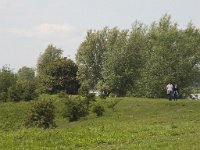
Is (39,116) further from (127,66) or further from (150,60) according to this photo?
(127,66)

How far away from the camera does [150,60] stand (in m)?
70.4

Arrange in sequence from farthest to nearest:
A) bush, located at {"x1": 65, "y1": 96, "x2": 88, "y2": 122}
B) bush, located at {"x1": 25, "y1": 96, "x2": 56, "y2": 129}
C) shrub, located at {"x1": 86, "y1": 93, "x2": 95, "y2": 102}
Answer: shrub, located at {"x1": 86, "y1": 93, "x2": 95, "y2": 102}
bush, located at {"x1": 65, "y1": 96, "x2": 88, "y2": 122}
bush, located at {"x1": 25, "y1": 96, "x2": 56, "y2": 129}

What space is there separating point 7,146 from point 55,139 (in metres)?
2.58

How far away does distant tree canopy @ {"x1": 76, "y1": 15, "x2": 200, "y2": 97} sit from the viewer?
68.8 meters

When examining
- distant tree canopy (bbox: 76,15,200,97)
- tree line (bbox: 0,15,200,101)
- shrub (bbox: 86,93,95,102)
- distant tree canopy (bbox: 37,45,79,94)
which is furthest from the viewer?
distant tree canopy (bbox: 37,45,79,94)

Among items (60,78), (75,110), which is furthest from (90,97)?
(60,78)

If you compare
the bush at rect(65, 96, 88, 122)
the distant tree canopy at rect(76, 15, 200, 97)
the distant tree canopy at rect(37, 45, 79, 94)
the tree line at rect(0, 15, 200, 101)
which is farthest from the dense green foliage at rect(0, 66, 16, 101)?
the distant tree canopy at rect(37, 45, 79, 94)

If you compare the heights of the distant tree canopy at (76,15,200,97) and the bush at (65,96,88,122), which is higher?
the distant tree canopy at (76,15,200,97)

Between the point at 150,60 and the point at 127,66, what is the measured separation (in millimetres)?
7020

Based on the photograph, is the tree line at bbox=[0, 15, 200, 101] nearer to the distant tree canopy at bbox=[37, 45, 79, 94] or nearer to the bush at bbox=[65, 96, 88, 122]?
the distant tree canopy at bbox=[37, 45, 79, 94]

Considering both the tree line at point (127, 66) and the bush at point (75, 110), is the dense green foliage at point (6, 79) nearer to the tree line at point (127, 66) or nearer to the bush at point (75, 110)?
the tree line at point (127, 66)

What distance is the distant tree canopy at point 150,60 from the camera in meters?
68.8

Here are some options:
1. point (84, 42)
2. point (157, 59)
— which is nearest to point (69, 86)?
point (84, 42)

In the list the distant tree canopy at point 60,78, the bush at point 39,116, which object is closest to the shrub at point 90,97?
the bush at point 39,116
